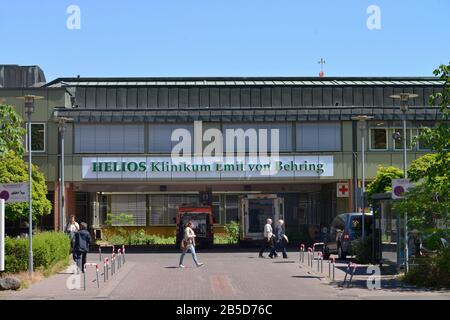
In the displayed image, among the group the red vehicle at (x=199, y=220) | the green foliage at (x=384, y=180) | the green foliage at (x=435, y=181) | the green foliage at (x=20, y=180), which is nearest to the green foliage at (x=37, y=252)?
the green foliage at (x=20, y=180)

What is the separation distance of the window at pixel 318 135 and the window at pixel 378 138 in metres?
1.63

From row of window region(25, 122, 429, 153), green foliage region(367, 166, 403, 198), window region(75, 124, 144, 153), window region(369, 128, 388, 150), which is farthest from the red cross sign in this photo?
window region(75, 124, 144, 153)

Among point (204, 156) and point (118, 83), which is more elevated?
point (118, 83)

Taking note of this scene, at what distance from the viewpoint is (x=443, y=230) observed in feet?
70.8

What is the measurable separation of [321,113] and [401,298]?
81.9 feet

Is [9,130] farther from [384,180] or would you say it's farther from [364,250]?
[384,180]

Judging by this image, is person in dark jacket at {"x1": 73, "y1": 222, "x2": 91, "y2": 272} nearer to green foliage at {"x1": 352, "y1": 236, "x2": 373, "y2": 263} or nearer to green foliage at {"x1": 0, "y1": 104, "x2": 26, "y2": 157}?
green foliage at {"x1": 0, "y1": 104, "x2": 26, "y2": 157}

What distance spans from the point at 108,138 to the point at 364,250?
55.3 feet

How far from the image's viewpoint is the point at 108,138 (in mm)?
42562

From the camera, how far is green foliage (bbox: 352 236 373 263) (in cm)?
2958

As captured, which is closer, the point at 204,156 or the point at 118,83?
the point at 204,156

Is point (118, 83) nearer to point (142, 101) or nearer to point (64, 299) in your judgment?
point (142, 101)

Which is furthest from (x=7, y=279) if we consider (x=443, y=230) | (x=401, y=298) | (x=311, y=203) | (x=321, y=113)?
(x=311, y=203)

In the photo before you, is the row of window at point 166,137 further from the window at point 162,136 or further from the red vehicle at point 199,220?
the red vehicle at point 199,220
